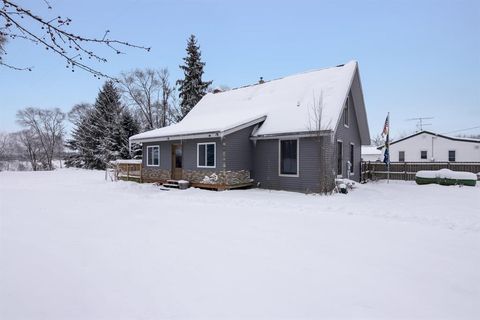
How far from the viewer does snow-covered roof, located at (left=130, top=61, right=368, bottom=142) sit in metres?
13.3

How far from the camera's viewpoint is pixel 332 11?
47.4ft

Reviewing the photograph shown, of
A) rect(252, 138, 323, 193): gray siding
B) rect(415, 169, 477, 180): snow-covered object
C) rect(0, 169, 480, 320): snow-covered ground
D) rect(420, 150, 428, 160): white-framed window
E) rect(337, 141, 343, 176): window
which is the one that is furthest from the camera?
rect(420, 150, 428, 160): white-framed window

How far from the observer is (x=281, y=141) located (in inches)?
544

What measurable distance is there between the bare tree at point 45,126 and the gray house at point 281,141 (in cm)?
3271

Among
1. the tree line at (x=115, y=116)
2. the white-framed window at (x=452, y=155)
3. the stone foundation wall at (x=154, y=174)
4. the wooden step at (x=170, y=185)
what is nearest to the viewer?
the wooden step at (x=170, y=185)

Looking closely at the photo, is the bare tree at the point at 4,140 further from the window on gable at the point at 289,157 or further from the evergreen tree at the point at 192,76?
the window on gable at the point at 289,157

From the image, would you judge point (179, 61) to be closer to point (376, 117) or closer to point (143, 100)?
point (143, 100)

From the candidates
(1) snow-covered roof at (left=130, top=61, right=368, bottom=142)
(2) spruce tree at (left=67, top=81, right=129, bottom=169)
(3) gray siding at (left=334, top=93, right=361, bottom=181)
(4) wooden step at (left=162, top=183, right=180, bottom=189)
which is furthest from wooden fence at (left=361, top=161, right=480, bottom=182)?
(2) spruce tree at (left=67, top=81, right=129, bottom=169)

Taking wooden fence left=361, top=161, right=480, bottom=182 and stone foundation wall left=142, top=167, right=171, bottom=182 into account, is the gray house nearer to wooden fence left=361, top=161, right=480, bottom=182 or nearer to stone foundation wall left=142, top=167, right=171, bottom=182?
stone foundation wall left=142, top=167, right=171, bottom=182

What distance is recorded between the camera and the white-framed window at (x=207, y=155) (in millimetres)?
14105

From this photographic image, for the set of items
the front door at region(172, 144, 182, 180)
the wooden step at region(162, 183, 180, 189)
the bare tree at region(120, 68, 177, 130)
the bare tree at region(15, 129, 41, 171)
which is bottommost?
the wooden step at region(162, 183, 180, 189)

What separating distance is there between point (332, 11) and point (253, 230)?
42.4 ft

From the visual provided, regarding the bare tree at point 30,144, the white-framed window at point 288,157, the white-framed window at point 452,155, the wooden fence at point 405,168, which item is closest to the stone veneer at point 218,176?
the white-framed window at point 288,157

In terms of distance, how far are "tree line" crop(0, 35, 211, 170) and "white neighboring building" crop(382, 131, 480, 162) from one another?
22075 mm
